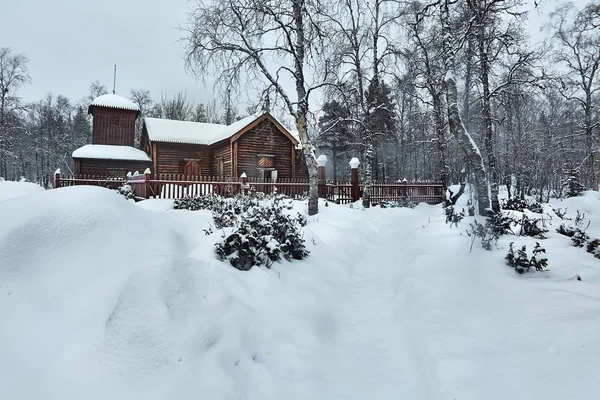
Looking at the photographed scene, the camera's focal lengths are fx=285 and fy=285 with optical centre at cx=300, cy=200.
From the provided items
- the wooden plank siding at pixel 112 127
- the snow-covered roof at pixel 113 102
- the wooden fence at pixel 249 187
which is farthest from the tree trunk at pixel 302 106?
the wooden plank siding at pixel 112 127

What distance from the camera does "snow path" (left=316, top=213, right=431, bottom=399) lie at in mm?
2379

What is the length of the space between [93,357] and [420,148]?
37.4 m

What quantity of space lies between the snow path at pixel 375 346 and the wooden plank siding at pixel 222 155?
51.7ft

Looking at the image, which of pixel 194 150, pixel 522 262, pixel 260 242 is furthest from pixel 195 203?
pixel 194 150

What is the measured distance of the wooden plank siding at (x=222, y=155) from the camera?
63.9ft

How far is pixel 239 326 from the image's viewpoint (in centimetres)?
254

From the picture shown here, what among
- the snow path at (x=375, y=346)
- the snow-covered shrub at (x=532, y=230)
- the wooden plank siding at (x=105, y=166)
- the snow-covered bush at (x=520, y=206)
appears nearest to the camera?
the snow path at (x=375, y=346)

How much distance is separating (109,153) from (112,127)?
11.9 ft

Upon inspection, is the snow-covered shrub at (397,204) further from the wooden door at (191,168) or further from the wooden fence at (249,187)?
the wooden door at (191,168)

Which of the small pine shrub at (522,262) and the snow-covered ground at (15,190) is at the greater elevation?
the snow-covered ground at (15,190)

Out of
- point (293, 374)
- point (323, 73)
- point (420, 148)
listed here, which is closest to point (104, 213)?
point (293, 374)

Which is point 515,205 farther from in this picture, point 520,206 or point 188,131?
point 188,131

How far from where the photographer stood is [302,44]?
9.07 meters

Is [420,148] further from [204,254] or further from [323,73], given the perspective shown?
[204,254]
